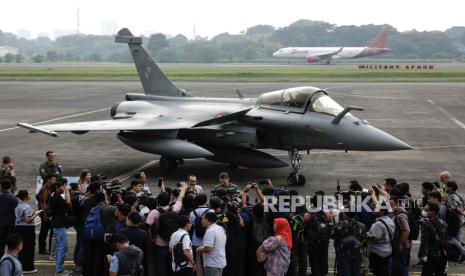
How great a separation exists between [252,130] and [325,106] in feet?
8.15

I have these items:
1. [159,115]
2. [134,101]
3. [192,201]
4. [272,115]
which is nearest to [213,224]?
[192,201]

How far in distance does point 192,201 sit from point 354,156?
56.0ft

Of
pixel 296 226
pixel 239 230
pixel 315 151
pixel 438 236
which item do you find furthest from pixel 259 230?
pixel 315 151

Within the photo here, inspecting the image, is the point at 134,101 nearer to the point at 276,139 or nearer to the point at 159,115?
the point at 159,115

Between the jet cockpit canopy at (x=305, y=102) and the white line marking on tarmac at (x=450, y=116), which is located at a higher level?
the jet cockpit canopy at (x=305, y=102)

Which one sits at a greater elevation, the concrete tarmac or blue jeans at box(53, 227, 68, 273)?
blue jeans at box(53, 227, 68, 273)

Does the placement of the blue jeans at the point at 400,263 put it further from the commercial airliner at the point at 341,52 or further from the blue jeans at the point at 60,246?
the commercial airliner at the point at 341,52

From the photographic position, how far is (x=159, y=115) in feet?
80.3

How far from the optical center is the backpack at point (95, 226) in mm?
11039

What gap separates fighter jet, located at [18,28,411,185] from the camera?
2053 centimetres

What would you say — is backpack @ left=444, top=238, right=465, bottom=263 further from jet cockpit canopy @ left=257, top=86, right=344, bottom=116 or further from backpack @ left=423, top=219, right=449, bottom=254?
jet cockpit canopy @ left=257, top=86, right=344, bottom=116

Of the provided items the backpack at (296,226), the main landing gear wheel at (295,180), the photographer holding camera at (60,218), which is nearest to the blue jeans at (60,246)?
the photographer holding camera at (60,218)

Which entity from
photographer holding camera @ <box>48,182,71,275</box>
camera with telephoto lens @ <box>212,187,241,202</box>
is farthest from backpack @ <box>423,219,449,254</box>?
photographer holding camera @ <box>48,182,71,275</box>

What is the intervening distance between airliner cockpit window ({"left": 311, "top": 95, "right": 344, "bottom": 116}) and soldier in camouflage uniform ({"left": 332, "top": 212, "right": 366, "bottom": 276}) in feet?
33.2
